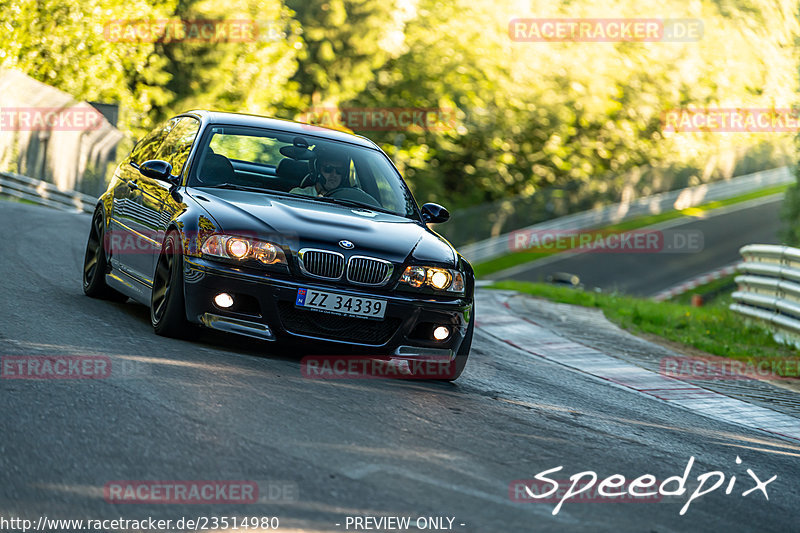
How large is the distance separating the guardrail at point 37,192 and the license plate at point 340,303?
18.3m

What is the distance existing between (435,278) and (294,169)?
1653mm

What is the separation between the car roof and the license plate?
6.83 feet

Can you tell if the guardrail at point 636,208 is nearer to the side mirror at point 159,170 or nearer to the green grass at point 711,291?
the green grass at point 711,291

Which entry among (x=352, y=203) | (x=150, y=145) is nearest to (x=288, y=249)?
(x=352, y=203)

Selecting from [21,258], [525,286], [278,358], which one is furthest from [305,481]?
[525,286]

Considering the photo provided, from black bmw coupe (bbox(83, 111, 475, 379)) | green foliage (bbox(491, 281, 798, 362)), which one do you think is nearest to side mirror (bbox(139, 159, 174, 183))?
black bmw coupe (bbox(83, 111, 475, 379))

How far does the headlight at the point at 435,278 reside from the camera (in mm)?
7020

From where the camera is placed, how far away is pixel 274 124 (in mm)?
8547

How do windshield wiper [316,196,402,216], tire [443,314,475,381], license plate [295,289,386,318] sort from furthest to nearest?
windshield wiper [316,196,402,216] < tire [443,314,475,381] < license plate [295,289,386,318]

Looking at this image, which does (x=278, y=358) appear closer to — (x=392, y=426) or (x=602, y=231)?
(x=392, y=426)

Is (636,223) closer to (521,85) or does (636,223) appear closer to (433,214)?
(521,85)

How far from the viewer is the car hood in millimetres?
6895

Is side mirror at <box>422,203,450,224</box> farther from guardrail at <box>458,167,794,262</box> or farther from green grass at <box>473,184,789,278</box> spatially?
guardrail at <box>458,167,794,262</box>

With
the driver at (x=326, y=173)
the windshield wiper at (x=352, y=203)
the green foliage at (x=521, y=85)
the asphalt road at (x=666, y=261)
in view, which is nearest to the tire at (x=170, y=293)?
the driver at (x=326, y=173)
